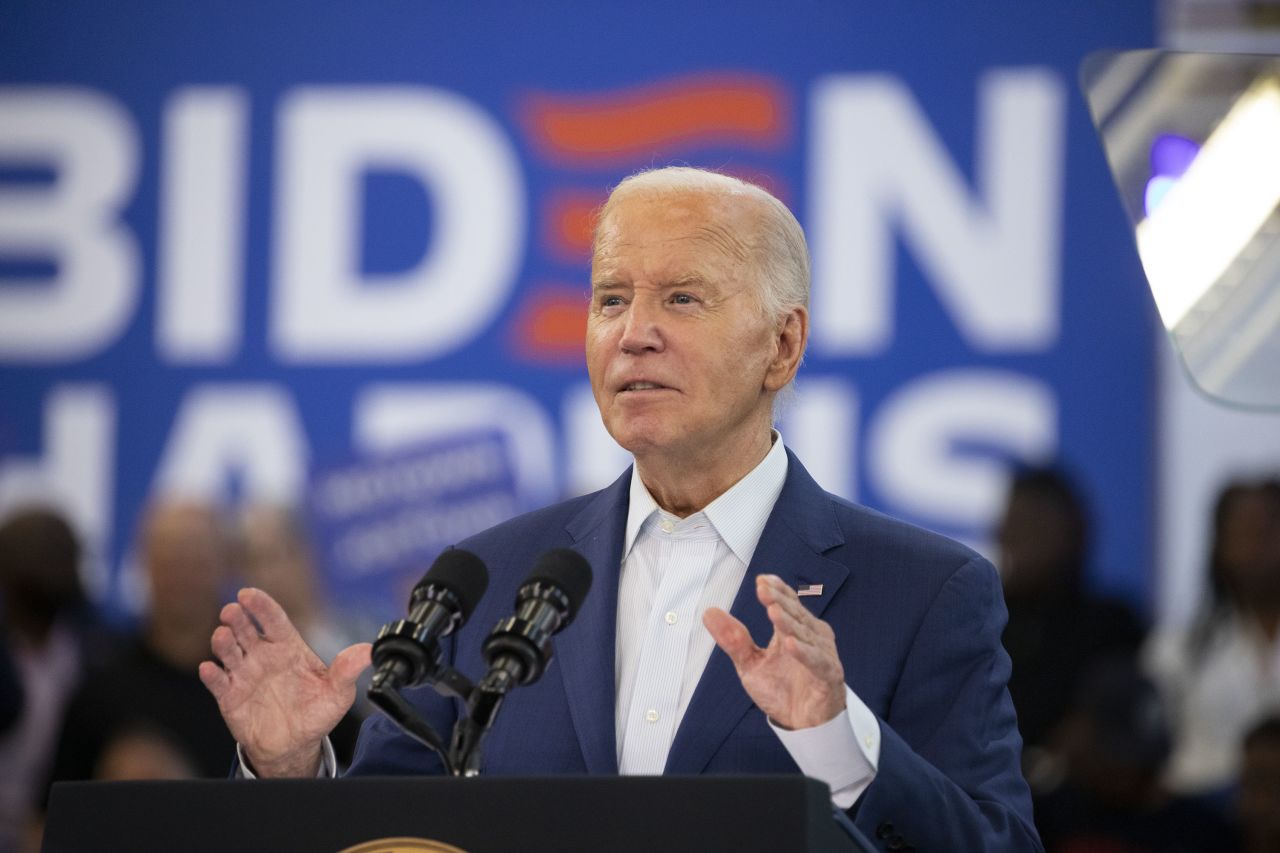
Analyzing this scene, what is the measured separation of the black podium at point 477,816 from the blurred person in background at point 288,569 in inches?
127

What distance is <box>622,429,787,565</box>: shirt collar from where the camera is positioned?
272 cm

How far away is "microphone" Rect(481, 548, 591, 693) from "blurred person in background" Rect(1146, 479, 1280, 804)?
321cm

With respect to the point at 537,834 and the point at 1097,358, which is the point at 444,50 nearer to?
the point at 1097,358

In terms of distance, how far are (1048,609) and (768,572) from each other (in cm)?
269

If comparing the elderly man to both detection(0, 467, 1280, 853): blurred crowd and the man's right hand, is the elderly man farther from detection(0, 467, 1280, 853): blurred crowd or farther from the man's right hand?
detection(0, 467, 1280, 853): blurred crowd

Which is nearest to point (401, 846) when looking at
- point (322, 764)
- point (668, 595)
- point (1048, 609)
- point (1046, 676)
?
point (322, 764)

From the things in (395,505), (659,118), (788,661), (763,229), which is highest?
(763,229)

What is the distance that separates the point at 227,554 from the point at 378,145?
1.83 meters

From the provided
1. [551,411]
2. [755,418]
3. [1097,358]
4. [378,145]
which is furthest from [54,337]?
[755,418]

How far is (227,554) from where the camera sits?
5473 millimetres

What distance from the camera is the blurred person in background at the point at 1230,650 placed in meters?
5.00

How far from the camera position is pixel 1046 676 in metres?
4.99

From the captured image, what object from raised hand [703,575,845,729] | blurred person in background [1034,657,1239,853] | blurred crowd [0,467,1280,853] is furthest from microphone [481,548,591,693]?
blurred person in background [1034,657,1239,853]

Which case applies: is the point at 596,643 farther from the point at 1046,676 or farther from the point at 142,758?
the point at 1046,676
